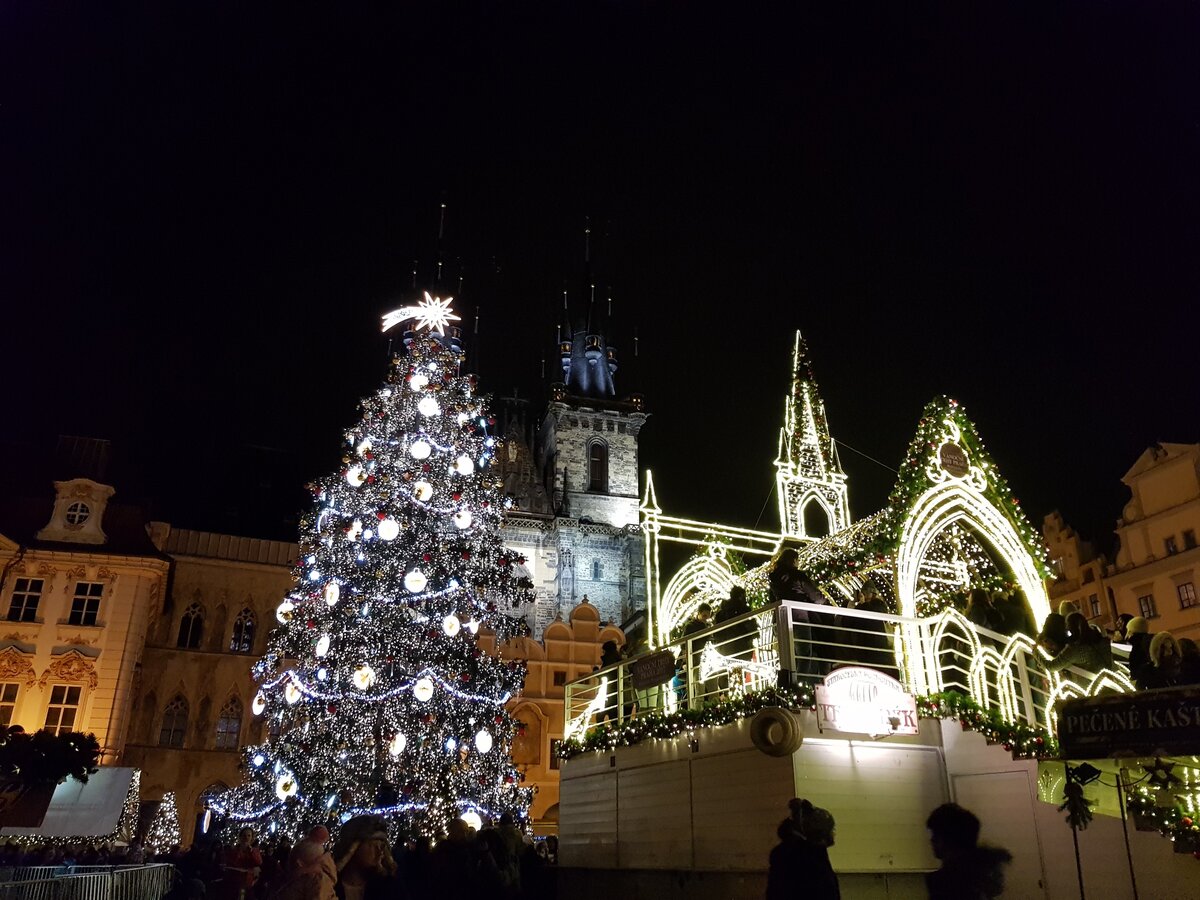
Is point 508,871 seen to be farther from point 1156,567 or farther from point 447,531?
point 1156,567

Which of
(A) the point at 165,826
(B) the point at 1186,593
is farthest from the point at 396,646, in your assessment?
(B) the point at 1186,593

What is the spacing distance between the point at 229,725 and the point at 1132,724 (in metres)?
32.4

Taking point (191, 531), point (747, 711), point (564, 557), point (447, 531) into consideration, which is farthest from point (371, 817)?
point (564, 557)

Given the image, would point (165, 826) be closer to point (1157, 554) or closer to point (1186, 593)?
point (1186, 593)

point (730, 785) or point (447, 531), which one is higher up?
point (447, 531)

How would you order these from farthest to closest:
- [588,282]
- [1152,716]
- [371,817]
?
[588,282] < [1152,716] < [371,817]

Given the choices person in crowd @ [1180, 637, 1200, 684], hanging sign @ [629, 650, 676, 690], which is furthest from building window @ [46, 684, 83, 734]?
person in crowd @ [1180, 637, 1200, 684]

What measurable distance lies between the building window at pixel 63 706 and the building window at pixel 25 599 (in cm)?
250

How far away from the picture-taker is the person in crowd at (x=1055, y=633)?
1183 cm

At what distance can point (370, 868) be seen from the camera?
5.67m

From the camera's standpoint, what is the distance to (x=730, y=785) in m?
10.5

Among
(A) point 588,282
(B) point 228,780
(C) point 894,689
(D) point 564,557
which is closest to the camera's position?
(C) point 894,689

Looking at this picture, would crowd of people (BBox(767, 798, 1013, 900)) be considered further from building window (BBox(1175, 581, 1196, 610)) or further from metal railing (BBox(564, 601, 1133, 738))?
building window (BBox(1175, 581, 1196, 610))

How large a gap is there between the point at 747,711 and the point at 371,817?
19.3ft
